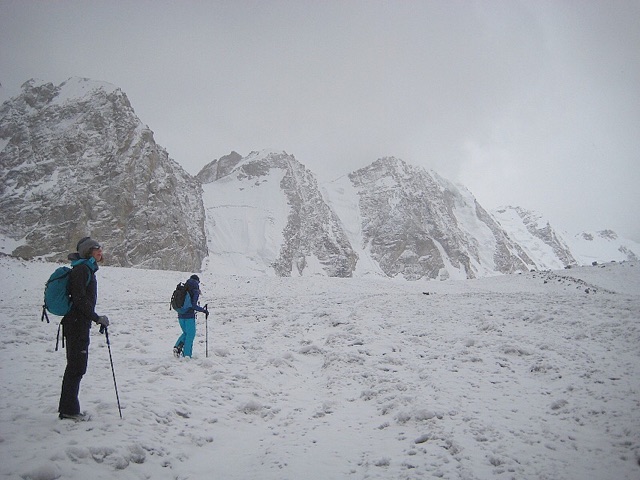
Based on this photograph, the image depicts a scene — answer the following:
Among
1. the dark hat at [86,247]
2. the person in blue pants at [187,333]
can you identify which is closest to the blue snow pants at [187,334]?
the person in blue pants at [187,333]

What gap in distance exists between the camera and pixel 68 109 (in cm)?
9912

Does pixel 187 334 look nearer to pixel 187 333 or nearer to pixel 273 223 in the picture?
pixel 187 333

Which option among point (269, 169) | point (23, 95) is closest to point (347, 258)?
point (269, 169)

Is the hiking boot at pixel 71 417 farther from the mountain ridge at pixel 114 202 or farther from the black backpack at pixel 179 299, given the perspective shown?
the mountain ridge at pixel 114 202

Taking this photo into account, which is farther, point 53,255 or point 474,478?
point 53,255

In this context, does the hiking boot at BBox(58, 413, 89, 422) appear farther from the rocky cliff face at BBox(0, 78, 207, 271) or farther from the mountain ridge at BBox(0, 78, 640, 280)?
the rocky cliff face at BBox(0, 78, 207, 271)

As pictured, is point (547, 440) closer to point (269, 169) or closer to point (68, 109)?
point (68, 109)

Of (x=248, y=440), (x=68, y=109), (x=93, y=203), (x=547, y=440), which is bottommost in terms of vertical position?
(x=248, y=440)

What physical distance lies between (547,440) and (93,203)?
104 metres

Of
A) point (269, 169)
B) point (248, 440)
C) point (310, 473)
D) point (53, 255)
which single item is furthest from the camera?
point (269, 169)

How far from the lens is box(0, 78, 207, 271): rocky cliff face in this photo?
274 feet

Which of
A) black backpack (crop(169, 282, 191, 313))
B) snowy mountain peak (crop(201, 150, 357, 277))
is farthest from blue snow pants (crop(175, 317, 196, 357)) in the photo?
snowy mountain peak (crop(201, 150, 357, 277))

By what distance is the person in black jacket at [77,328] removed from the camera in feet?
17.5

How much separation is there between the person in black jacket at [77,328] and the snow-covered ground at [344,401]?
11.3 inches
